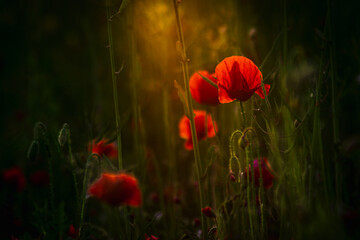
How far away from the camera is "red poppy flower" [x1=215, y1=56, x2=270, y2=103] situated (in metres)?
0.91

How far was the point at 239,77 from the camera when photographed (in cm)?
91

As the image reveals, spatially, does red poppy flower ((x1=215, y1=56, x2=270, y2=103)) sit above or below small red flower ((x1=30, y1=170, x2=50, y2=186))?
above

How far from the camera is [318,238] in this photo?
0.67 meters

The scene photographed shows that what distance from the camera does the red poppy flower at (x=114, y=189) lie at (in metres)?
0.91

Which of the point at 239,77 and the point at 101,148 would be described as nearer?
the point at 239,77

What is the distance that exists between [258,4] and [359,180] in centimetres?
149

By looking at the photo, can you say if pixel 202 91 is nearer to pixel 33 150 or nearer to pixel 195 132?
pixel 195 132

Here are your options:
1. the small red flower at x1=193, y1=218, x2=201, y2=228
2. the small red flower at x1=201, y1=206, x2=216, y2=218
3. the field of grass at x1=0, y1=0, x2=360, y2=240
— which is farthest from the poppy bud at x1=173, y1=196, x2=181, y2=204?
the small red flower at x1=201, y1=206, x2=216, y2=218

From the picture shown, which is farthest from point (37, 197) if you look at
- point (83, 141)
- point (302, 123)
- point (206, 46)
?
point (302, 123)

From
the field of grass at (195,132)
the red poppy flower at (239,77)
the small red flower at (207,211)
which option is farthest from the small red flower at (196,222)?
the red poppy flower at (239,77)

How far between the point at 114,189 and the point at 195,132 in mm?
232

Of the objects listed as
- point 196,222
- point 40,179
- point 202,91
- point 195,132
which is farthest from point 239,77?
point 40,179

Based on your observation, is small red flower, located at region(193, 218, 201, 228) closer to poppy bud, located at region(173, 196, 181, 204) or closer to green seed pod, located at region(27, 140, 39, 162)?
poppy bud, located at region(173, 196, 181, 204)

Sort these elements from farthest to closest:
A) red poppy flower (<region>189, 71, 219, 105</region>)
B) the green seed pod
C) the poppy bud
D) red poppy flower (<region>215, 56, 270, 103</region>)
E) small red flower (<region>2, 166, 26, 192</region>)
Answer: small red flower (<region>2, 166, 26, 192</region>), the poppy bud, red poppy flower (<region>189, 71, 219, 105</region>), the green seed pod, red poppy flower (<region>215, 56, 270, 103</region>)
